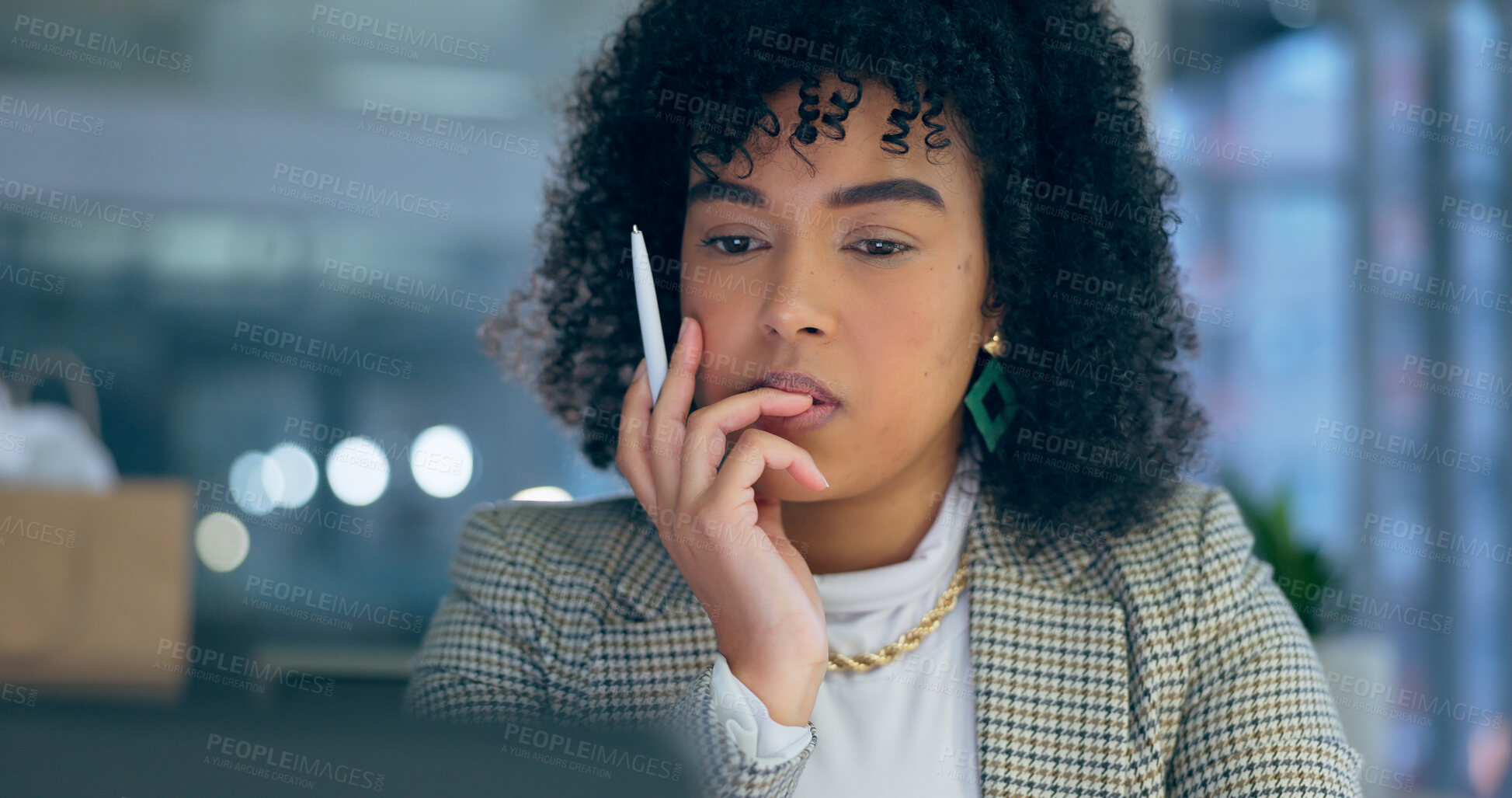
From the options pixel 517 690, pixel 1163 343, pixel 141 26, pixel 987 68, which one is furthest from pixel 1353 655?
pixel 141 26

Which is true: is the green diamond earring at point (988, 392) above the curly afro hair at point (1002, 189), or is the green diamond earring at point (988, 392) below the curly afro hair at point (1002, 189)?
below

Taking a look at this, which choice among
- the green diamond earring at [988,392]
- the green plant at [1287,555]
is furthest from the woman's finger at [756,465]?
the green plant at [1287,555]

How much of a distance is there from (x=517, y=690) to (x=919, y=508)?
56 centimetres

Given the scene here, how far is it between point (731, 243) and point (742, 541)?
0.35m

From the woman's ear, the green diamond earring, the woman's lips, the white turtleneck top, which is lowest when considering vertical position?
the white turtleneck top

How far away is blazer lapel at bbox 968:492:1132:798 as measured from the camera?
3.95 feet

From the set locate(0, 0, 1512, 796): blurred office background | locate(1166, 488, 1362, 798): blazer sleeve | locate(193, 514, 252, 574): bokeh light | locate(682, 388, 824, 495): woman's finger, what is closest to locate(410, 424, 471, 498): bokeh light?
locate(0, 0, 1512, 796): blurred office background

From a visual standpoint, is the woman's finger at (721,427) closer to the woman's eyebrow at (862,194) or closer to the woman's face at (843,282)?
the woman's face at (843,282)

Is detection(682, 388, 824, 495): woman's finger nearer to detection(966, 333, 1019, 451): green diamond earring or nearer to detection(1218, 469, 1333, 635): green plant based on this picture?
detection(966, 333, 1019, 451): green diamond earring

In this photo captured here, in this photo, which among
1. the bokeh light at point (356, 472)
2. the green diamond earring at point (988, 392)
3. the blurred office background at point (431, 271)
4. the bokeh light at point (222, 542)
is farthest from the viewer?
the bokeh light at point (356, 472)

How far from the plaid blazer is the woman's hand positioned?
66 millimetres

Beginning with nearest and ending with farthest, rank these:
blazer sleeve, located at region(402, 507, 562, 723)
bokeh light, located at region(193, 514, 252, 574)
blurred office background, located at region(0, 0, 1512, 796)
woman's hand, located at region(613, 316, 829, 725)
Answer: woman's hand, located at region(613, 316, 829, 725), blazer sleeve, located at region(402, 507, 562, 723), blurred office background, located at region(0, 0, 1512, 796), bokeh light, located at region(193, 514, 252, 574)

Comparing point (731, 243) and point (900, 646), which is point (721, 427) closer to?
point (731, 243)

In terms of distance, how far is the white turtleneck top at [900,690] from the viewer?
48.4 inches
